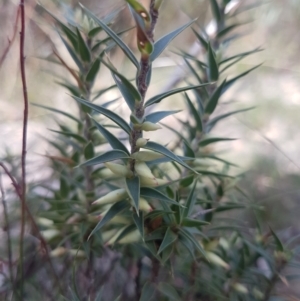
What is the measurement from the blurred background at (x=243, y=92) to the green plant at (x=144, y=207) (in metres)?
0.16

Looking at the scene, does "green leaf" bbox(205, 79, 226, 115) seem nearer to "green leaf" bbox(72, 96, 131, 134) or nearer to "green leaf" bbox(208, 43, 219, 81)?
"green leaf" bbox(208, 43, 219, 81)

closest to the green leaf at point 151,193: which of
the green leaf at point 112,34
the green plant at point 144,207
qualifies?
the green plant at point 144,207

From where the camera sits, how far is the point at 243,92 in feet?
3.39

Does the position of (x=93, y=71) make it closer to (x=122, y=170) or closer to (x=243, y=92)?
(x=122, y=170)

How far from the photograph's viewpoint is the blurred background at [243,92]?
64cm

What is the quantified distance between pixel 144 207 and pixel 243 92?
83 cm

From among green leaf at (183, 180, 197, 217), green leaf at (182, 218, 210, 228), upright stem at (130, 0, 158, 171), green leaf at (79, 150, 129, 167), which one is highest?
upright stem at (130, 0, 158, 171)

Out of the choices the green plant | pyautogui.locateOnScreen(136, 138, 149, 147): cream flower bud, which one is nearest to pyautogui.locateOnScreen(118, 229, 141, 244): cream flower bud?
the green plant

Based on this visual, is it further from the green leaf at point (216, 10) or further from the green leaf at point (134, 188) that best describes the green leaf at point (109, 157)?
the green leaf at point (216, 10)

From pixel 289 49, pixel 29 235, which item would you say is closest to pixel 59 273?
pixel 29 235

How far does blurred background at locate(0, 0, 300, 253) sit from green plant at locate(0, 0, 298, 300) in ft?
0.51

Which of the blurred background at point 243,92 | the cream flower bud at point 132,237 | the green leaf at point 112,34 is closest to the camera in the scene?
the green leaf at point 112,34

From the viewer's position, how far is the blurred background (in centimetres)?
64

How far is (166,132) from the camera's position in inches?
33.4
